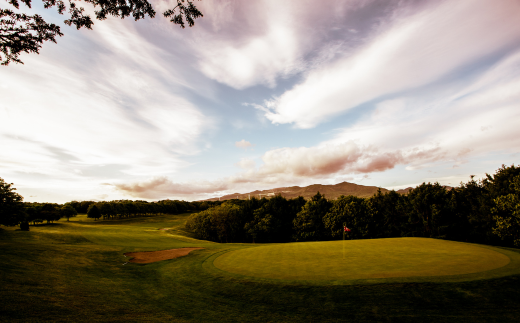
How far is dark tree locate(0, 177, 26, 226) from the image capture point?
1609 inches

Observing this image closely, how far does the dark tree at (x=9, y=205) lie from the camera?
4088 cm

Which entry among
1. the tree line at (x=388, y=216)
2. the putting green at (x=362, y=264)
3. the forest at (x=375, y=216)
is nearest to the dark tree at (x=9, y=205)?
the forest at (x=375, y=216)

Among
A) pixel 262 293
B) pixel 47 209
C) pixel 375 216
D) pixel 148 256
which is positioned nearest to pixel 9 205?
pixel 148 256

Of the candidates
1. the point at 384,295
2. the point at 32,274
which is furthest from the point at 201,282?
the point at 384,295

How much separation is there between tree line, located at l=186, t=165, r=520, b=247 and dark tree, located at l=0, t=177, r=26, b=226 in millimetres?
42560

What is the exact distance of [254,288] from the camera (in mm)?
13984

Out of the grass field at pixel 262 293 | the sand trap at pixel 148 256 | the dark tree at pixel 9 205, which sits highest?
the dark tree at pixel 9 205

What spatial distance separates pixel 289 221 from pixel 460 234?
132ft

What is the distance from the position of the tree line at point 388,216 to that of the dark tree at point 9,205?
4256 centimetres

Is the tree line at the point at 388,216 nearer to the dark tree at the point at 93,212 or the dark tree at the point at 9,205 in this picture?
the dark tree at the point at 9,205

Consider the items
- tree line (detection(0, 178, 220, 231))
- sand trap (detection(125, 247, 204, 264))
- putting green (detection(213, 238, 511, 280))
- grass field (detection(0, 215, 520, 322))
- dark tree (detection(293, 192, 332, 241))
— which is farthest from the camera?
dark tree (detection(293, 192, 332, 241))

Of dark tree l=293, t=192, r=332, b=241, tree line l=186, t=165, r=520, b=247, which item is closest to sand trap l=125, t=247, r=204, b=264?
tree line l=186, t=165, r=520, b=247

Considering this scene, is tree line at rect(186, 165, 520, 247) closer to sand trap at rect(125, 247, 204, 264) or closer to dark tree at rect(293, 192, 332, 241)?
dark tree at rect(293, 192, 332, 241)

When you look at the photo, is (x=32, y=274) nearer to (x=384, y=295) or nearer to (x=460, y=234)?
(x=384, y=295)
